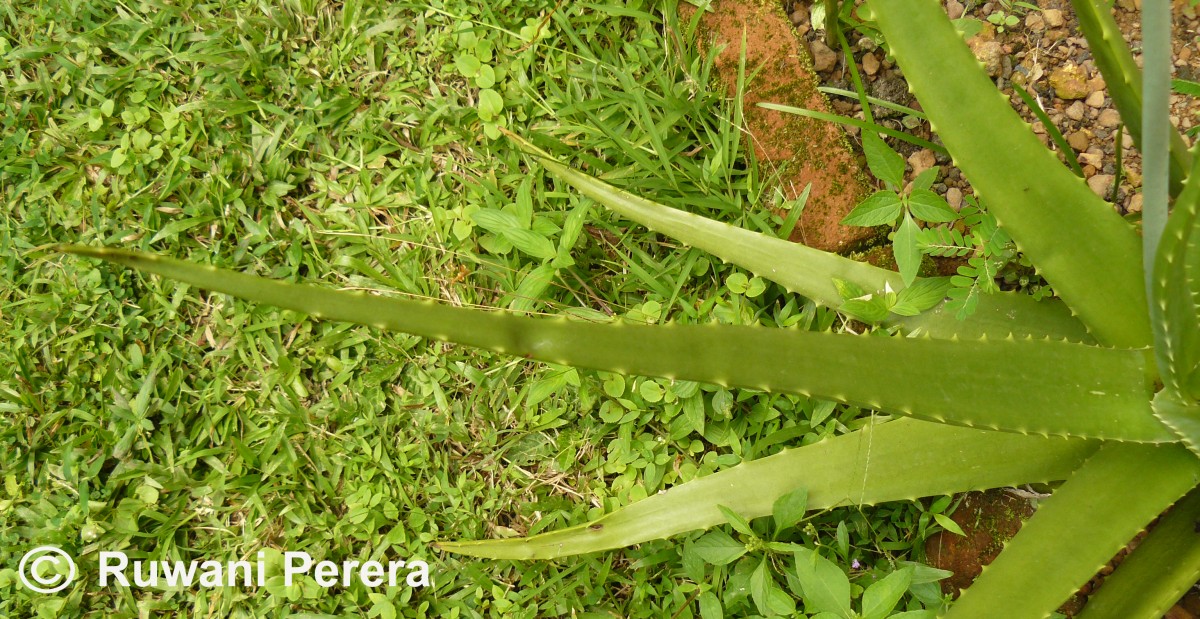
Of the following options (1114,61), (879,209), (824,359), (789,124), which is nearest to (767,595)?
(879,209)

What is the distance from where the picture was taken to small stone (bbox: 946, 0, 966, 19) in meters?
1.81

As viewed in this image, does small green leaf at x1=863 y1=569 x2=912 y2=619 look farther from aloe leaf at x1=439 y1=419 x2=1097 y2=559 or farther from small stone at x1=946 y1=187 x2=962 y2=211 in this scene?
small stone at x1=946 y1=187 x2=962 y2=211

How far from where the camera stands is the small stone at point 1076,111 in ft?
5.66

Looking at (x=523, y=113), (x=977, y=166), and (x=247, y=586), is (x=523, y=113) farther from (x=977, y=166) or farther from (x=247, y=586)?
(x=247, y=586)

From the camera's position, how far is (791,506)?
1.50 metres

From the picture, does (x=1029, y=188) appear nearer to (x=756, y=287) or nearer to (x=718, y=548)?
(x=756, y=287)

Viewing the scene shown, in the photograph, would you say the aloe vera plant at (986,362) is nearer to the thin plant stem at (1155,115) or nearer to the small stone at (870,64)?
the thin plant stem at (1155,115)

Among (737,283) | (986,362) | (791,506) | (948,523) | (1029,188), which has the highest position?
(1029,188)

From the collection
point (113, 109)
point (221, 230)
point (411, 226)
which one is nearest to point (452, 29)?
point (411, 226)

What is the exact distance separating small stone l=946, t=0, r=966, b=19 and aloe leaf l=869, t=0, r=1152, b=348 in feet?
2.52

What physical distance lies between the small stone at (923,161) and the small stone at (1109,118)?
1.05 feet

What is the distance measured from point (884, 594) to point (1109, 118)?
1.05m

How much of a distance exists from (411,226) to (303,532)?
781 mm

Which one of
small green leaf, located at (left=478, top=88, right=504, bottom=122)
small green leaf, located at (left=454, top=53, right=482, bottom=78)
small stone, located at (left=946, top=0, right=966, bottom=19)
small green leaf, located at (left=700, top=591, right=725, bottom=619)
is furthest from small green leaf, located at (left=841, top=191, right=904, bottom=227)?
small green leaf, located at (left=454, top=53, right=482, bottom=78)
